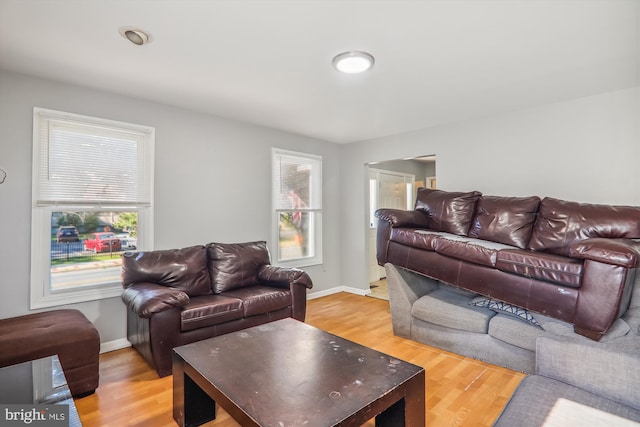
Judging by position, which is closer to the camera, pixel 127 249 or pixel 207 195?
pixel 127 249

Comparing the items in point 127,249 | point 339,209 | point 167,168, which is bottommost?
point 127,249

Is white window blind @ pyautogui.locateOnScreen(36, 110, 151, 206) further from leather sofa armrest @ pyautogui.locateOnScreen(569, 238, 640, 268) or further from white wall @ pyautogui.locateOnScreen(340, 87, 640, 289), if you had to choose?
leather sofa armrest @ pyautogui.locateOnScreen(569, 238, 640, 268)

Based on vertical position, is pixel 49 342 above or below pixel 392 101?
below

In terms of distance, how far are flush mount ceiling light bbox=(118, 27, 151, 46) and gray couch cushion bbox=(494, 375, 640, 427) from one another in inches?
110

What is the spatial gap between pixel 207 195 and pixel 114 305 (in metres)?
1.43

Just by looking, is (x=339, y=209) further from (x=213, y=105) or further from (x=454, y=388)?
(x=454, y=388)

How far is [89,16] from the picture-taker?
6.01 ft

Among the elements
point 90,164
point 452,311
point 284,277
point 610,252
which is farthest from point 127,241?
point 610,252

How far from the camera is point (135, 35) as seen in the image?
2016 millimetres

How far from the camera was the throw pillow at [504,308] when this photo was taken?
2.57 meters

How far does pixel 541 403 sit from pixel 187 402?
1801 mm

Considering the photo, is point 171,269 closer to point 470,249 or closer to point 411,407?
point 411,407

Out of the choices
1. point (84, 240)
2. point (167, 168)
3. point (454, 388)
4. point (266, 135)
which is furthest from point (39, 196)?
point (454, 388)

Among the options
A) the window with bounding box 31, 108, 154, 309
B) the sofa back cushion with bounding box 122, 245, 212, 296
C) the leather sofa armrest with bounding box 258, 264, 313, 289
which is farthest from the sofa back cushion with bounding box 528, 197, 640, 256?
the window with bounding box 31, 108, 154, 309
